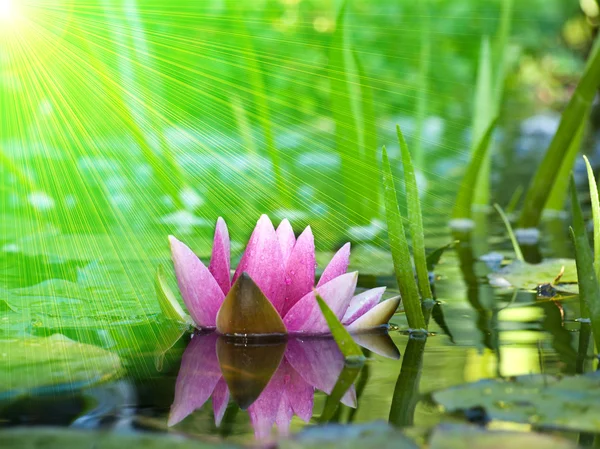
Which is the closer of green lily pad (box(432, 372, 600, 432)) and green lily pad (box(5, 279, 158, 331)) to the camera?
green lily pad (box(432, 372, 600, 432))

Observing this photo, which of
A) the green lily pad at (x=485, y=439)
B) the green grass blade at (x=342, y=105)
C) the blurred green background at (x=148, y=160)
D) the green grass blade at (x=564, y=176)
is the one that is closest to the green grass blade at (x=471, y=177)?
the blurred green background at (x=148, y=160)

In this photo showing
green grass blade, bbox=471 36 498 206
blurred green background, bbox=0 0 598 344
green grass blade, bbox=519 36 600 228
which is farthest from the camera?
green grass blade, bbox=471 36 498 206

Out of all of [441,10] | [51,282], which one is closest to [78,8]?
[51,282]

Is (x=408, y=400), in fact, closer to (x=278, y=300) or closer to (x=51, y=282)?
(x=278, y=300)

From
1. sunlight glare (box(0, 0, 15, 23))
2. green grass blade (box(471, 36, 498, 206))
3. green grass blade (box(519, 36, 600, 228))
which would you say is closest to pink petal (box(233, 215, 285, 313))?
sunlight glare (box(0, 0, 15, 23))

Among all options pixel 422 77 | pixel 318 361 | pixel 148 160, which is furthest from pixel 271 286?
pixel 422 77

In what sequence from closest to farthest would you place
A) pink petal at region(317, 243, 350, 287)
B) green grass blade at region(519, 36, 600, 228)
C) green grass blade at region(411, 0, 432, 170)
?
pink petal at region(317, 243, 350, 287) → green grass blade at region(519, 36, 600, 228) → green grass blade at region(411, 0, 432, 170)

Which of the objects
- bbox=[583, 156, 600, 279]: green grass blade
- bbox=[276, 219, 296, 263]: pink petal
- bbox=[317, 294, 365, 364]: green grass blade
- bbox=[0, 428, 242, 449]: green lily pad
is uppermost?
bbox=[583, 156, 600, 279]: green grass blade

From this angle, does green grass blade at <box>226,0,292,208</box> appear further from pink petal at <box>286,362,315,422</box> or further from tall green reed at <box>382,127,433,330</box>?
pink petal at <box>286,362,315,422</box>
